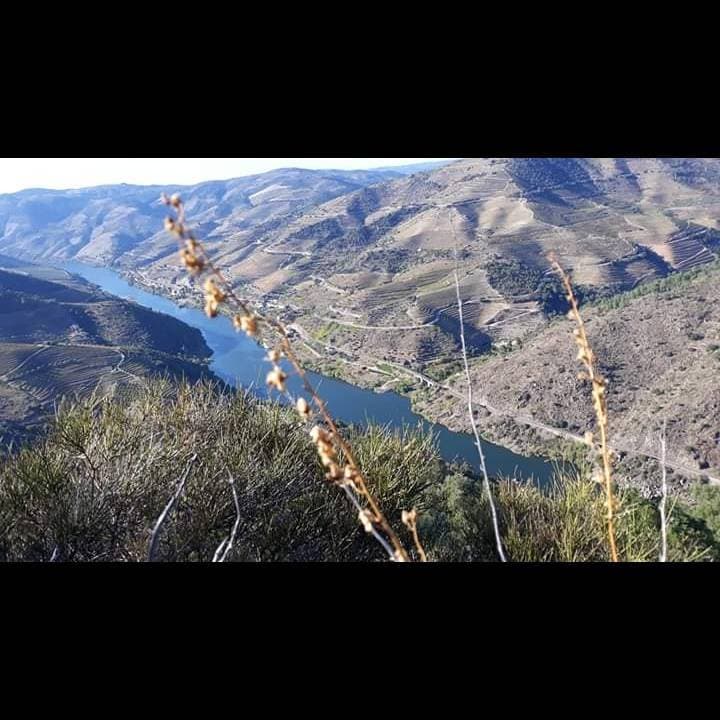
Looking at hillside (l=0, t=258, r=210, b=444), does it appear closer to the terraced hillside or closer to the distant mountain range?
the distant mountain range

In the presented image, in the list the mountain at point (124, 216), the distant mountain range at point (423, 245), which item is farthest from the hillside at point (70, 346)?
the mountain at point (124, 216)

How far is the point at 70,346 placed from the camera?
70.7 ft

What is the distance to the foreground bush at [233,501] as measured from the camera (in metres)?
2.06

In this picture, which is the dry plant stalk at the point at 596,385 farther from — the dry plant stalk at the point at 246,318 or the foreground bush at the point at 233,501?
the foreground bush at the point at 233,501

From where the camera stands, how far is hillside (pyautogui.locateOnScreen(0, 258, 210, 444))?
1573 cm

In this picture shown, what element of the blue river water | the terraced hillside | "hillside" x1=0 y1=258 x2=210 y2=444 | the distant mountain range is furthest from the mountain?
"hillside" x1=0 y1=258 x2=210 y2=444

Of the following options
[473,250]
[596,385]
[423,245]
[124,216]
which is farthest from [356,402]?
[124,216]

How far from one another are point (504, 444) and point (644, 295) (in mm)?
13700

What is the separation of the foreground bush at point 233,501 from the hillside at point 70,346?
9.61 m

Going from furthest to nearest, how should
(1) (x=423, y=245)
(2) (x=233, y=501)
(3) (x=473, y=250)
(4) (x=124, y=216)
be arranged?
(4) (x=124, y=216), (1) (x=423, y=245), (3) (x=473, y=250), (2) (x=233, y=501)

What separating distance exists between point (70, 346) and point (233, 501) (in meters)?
22.0

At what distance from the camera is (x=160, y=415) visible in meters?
3.13

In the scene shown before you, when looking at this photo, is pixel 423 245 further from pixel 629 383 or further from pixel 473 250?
pixel 629 383
